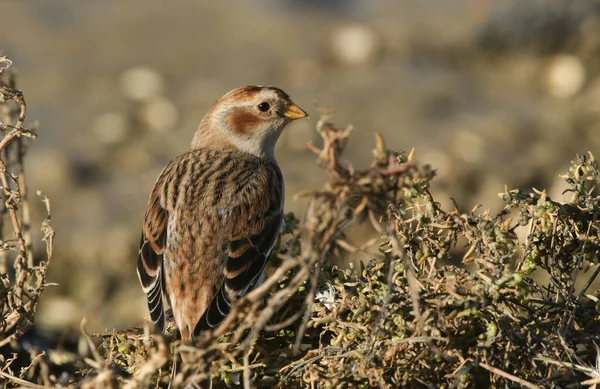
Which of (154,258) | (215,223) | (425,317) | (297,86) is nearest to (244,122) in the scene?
(215,223)

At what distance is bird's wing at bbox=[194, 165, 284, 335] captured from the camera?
408cm

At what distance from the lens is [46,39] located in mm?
12156

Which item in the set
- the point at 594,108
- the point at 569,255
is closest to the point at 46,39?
the point at 594,108

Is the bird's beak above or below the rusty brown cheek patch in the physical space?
above

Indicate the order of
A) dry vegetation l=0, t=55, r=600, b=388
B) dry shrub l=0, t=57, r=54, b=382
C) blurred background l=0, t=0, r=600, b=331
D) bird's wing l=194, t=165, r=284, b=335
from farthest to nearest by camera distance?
1. blurred background l=0, t=0, r=600, b=331
2. bird's wing l=194, t=165, r=284, b=335
3. dry shrub l=0, t=57, r=54, b=382
4. dry vegetation l=0, t=55, r=600, b=388

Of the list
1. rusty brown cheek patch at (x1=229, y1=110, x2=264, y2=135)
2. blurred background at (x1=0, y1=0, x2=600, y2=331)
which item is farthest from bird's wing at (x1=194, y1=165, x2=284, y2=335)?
blurred background at (x1=0, y1=0, x2=600, y2=331)

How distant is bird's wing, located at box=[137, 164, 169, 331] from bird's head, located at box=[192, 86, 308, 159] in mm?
852

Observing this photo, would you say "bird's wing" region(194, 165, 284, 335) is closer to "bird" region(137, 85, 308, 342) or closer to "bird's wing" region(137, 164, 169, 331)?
"bird" region(137, 85, 308, 342)

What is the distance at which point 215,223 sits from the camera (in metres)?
4.38

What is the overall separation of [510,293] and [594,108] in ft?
23.8

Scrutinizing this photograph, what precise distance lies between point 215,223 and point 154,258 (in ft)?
1.03

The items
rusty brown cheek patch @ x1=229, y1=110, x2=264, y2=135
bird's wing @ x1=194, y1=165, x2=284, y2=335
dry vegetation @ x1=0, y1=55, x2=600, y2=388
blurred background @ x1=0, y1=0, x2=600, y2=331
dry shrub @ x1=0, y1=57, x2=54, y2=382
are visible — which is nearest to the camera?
dry vegetation @ x1=0, y1=55, x2=600, y2=388

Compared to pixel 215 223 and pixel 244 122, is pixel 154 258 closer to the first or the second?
pixel 215 223

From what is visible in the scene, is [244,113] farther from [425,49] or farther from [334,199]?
[425,49]
